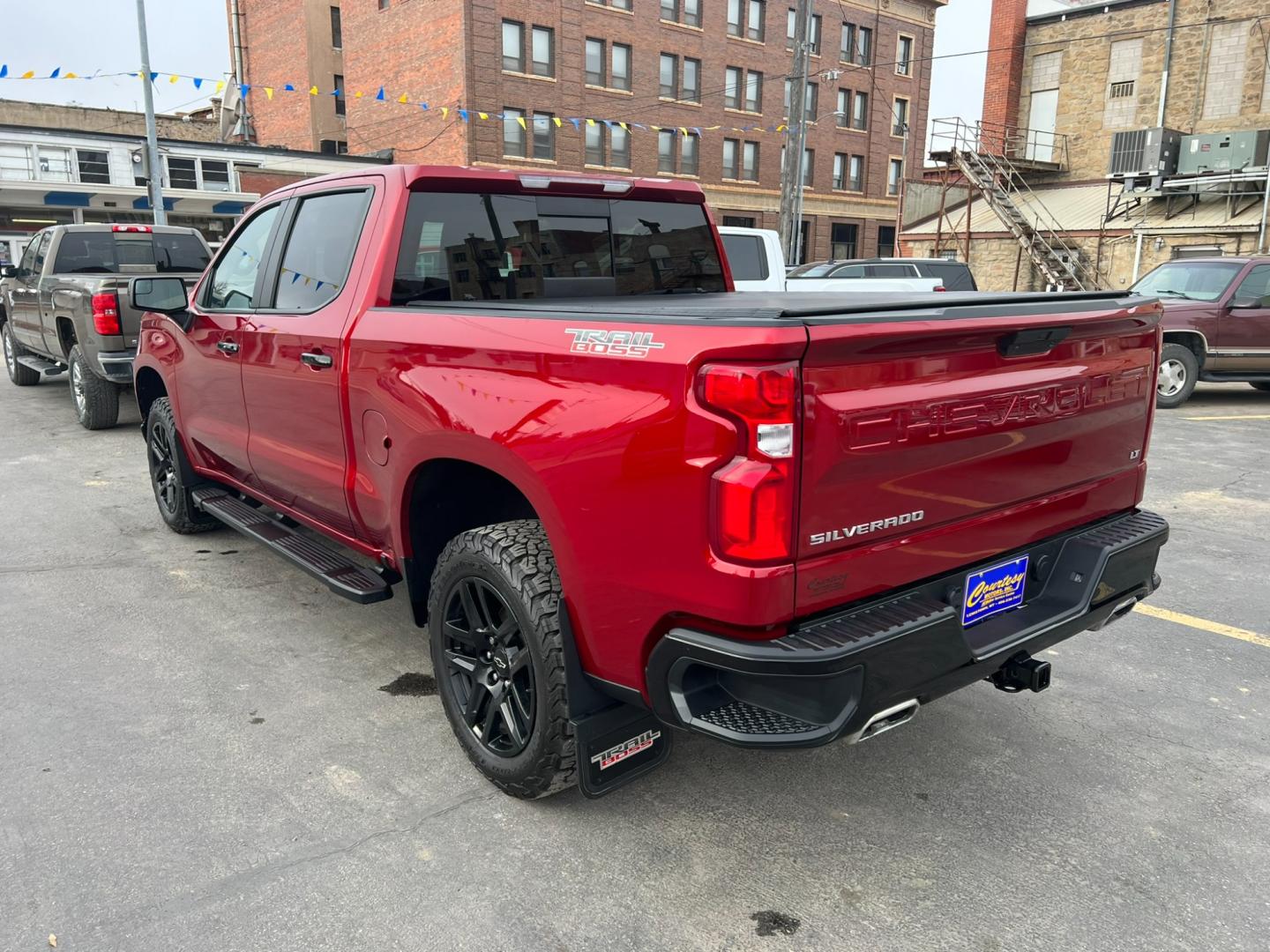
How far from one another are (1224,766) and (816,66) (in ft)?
154

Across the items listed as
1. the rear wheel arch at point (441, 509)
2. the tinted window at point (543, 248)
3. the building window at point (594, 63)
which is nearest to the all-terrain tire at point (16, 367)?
the tinted window at point (543, 248)

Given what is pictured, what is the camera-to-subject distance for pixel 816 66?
4509 centimetres

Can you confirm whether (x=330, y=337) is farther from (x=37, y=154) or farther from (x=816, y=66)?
(x=816, y=66)

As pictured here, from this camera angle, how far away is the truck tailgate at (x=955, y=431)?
226 cm

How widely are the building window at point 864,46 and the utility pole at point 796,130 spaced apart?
29.9m

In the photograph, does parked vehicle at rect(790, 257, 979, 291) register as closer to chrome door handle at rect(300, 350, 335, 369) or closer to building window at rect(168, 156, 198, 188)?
chrome door handle at rect(300, 350, 335, 369)

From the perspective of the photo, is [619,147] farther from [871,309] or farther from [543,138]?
[871,309]

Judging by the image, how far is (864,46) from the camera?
153 ft

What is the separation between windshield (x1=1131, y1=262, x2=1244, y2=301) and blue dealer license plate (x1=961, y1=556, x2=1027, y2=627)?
10549mm

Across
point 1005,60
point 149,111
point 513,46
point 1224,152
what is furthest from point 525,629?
point 513,46

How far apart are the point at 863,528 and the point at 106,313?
8.16 m

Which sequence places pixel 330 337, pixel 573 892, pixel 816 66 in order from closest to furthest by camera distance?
pixel 573 892 < pixel 330 337 < pixel 816 66

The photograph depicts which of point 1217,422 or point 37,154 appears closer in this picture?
point 1217,422

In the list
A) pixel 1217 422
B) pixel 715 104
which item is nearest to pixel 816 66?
pixel 715 104
